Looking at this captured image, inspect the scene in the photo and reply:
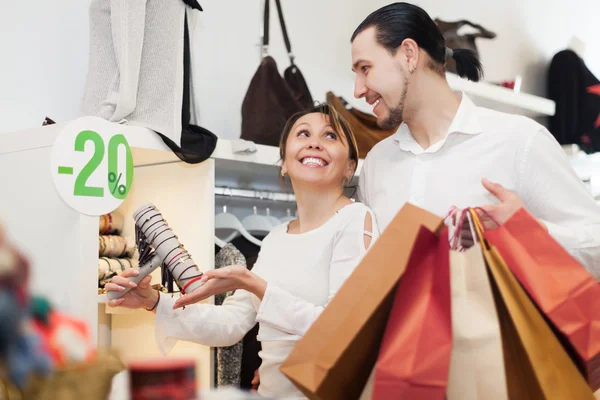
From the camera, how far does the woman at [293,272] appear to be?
1.52m

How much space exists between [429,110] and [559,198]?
38 centimetres

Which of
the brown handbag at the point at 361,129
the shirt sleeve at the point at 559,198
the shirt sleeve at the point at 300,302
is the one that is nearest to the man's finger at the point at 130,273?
the shirt sleeve at the point at 300,302

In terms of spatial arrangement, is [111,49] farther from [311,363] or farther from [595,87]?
[595,87]

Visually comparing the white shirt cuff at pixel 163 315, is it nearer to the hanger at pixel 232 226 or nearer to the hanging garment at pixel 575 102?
the hanger at pixel 232 226

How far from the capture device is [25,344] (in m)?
0.52

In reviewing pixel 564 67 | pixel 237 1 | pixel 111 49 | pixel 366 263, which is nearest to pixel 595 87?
pixel 564 67

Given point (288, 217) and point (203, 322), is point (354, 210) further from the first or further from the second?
point (288, 217)

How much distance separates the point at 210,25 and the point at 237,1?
7.6 inches

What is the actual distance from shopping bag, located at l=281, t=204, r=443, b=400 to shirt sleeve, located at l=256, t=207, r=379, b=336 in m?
0.42

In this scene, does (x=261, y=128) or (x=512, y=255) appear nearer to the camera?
(x=512, y=255)

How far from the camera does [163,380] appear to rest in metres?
0.51

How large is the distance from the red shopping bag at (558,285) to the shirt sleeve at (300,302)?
46 cm

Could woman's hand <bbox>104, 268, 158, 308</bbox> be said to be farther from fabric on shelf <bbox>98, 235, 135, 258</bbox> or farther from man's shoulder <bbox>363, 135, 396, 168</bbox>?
man's shoulder <bbox>363, 135, 396, 168</bbox>

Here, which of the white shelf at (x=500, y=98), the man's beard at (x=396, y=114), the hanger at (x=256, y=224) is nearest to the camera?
the man's beard at (x=396, y=114)
